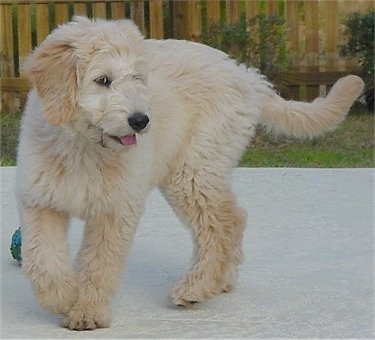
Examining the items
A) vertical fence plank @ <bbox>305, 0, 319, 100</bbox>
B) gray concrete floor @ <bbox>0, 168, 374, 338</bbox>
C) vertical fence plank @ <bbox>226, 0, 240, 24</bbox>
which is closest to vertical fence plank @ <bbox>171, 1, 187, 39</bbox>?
vertical fence plank @ <bbox>226, 0, 240, 24</bbox>

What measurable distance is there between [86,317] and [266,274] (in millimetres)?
1299

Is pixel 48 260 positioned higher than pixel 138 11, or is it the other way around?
pixel 138 11

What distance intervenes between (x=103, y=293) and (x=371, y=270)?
161 cm

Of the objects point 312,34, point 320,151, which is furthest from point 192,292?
point 312,34

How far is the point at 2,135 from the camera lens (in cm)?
1144

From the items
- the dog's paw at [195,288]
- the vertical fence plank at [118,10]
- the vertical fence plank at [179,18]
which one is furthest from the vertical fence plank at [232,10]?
the dog's paw at [195,288]

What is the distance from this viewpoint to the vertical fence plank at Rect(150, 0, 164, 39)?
13086 mm

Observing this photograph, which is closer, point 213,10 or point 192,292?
point 192,292

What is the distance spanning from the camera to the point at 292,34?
13.2m

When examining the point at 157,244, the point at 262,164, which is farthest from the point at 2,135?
the point at 157,244

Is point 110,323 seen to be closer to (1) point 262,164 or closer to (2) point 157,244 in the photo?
(2) point 157,244

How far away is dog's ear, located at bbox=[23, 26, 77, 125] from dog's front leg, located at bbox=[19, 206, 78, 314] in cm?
46

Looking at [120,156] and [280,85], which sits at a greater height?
[120,156]

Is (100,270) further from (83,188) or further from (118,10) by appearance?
(118,10)
